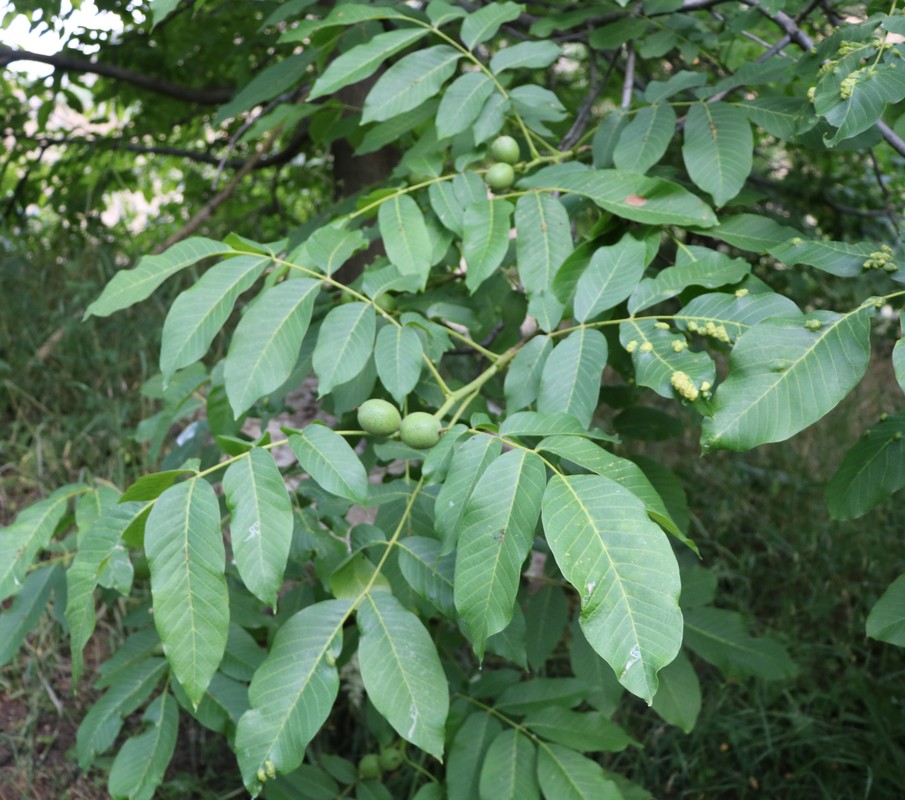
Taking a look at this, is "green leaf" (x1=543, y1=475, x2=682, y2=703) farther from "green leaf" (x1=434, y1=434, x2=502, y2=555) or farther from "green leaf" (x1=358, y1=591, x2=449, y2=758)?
"green leaf" (x1=358, y1=591, x2=449, y2=758)

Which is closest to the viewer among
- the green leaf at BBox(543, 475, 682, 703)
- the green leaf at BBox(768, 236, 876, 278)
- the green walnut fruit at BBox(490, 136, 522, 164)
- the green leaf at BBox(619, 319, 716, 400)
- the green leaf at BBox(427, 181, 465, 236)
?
the green leaf at BBox(543, 475, 682, 703)

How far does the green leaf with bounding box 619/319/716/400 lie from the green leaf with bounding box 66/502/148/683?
0.71m

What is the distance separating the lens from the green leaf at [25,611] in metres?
1.56

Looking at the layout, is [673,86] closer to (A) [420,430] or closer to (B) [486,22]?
A: (B) [486,22]

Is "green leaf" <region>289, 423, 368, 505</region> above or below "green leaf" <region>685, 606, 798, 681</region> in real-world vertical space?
above

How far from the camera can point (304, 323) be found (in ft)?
4.38

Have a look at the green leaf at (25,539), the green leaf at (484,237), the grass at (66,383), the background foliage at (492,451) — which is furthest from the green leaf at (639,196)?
the grass at (66,383)

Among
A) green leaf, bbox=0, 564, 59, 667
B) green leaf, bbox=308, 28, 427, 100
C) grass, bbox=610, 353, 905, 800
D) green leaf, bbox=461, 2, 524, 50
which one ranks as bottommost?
grass, bbox=610, 353, 905, 800

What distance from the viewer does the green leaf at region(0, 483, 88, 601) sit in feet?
4.67

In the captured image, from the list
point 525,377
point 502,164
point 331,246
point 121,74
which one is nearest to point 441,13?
point 502,164

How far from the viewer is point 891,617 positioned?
123 centimetres

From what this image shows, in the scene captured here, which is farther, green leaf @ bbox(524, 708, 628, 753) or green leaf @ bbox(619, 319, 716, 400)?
green leaf @ bbox(524, 708, 628, 753)

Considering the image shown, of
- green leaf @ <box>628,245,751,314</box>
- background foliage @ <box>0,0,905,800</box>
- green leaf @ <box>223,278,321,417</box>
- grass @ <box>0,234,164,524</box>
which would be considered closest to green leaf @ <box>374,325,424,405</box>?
background foliage @ <box>0,0,905,800</box>

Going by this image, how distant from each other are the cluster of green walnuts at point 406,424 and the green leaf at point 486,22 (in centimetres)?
81
